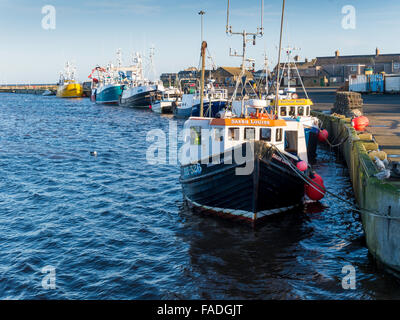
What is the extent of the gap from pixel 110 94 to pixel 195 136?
84.8m

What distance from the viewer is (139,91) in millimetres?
83250

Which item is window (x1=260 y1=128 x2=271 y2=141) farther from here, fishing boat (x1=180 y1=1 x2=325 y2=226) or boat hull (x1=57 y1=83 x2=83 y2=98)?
boat hull (x1=57 y1=83 x2=83 y2=98)

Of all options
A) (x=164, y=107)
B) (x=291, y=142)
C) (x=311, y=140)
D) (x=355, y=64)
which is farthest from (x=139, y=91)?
(x=291, y=142)

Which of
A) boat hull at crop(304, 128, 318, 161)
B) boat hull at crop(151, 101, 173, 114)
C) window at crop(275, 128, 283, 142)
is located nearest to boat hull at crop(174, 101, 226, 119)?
boat hull at crop(151, 101, 173, 114)

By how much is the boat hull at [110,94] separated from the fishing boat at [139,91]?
103 inches

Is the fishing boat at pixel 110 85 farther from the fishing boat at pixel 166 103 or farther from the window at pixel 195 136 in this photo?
the window at pixel 195 136

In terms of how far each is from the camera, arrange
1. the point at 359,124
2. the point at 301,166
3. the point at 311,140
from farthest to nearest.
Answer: the point at 311,140
the point at 359,124
the point at 301,166

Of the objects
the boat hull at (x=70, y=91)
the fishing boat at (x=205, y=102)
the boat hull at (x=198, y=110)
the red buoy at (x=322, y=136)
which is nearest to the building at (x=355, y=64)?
the fishing boat at (x=205, y=102)

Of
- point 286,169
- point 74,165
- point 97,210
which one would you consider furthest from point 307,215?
point 74,165

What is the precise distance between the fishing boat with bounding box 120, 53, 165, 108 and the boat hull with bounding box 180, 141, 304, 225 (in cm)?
6470

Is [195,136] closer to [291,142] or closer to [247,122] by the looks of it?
[247,122]

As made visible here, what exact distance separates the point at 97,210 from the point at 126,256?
5.24 m
